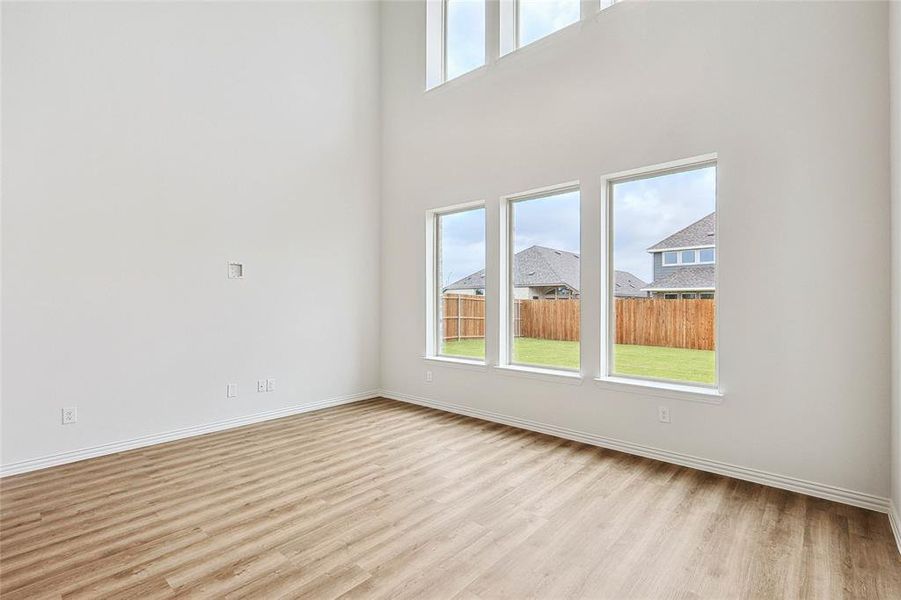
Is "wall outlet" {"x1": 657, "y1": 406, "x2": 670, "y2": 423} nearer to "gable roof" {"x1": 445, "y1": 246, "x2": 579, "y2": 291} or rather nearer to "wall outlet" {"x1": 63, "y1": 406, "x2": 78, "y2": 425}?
"gable roof" {"x1": 445, "y1": 246, "x2": 579, "y2": 291}

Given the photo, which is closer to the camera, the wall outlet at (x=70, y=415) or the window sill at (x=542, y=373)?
the wall outlet at (x=70, y=415)

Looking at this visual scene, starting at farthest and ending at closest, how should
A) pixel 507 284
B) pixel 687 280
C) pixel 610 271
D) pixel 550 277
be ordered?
pixel 507 284, pixel 550 277, pixel 610 271, pixel 687 280

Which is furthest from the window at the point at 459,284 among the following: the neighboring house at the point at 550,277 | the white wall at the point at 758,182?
the white wall at the point at 758,182

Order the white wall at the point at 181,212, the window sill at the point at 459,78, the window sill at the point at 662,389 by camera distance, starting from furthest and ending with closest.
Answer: the window sill at the point at 459,78 < the white wall at the point at 181,212 < the window sill at the point at 662,389

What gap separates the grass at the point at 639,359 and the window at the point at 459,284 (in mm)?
611

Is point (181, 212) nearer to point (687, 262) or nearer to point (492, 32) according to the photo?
point (492, 32)

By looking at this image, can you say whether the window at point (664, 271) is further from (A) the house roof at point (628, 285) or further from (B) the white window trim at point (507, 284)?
(B) the white window trim at point (507, 284)

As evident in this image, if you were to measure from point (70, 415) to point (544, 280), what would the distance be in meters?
4.11

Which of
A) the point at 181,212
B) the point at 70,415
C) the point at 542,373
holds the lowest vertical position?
the point at 70,415

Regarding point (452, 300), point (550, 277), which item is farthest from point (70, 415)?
point (550, 277)

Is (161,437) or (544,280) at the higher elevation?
(544,280)

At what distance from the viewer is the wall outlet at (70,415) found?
3.42m

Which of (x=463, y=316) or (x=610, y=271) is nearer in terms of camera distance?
(x=610, y=271)

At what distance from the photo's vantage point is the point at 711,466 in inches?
124
